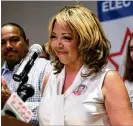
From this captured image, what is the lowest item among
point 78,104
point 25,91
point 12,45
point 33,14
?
point 33,14

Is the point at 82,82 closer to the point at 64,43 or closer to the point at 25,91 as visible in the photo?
the point at 64,43

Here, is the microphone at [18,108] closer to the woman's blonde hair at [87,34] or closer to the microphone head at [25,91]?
the microphone head at [25,91]

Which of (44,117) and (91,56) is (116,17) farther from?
(44,117)

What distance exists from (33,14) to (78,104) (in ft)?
7.77

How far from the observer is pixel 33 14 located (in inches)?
134

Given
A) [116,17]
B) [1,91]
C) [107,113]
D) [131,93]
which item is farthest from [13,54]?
[1,91]

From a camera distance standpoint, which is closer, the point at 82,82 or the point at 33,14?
the point at 82,82

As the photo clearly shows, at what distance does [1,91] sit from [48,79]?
0.47m

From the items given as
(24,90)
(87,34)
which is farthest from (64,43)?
(24,90)

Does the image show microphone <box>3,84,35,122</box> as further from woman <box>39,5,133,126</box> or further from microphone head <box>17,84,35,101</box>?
woman <box>39,5,133,126</box>

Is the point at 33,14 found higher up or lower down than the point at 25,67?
lower down

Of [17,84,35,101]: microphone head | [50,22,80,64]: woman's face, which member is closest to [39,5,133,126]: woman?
[50,22,80,64]: woman's face

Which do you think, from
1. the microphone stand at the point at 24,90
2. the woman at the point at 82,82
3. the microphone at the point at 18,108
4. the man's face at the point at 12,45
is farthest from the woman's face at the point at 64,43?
the man's face at the point at 12,45

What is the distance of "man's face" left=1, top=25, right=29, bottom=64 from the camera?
215 cm
